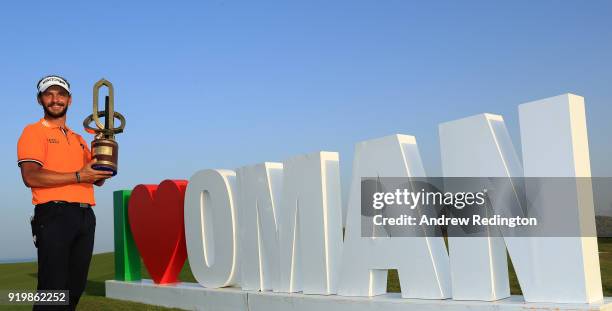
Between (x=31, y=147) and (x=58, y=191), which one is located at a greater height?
(x=31, y=147)

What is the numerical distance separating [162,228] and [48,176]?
5.70 metres

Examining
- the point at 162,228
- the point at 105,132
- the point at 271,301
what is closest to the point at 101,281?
the point at 162,228

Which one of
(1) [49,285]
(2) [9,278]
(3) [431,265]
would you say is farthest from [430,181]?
(2) [9,278]

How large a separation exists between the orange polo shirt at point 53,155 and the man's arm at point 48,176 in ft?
0.21

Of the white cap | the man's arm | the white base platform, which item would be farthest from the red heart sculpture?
the man's arm

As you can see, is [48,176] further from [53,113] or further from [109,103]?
[109,103]

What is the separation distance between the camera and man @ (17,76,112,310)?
149 inches

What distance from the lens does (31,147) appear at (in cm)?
384

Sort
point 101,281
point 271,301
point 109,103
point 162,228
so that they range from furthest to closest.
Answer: point 101,281 < point 162,228 < point 271,301 < point 109,103

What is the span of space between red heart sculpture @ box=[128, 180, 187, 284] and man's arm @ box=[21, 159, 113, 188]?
5339 millimetres

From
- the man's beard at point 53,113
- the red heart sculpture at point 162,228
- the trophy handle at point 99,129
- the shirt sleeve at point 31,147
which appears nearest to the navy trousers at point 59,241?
the shirt sleeve at point 31,147

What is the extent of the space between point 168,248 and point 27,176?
18.4 ft

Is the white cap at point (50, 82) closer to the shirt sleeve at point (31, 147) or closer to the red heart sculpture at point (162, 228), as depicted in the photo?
the shirt sleeve at point (31, 147)

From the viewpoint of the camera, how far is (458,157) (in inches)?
227
